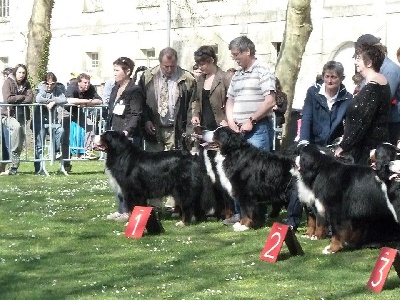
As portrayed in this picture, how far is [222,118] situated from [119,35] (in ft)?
84.8

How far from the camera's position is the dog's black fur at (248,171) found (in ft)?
35.6

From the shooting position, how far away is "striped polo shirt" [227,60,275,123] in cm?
1110

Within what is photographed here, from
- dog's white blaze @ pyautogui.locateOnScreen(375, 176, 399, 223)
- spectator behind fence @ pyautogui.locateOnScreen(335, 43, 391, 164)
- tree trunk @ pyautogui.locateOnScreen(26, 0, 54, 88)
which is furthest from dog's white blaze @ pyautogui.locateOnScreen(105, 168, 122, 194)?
tree trunk @ pyautogui.locateOnScreen(26, 0, 54, 88)

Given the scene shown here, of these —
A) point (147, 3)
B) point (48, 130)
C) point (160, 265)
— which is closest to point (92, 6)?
point (147, 3)

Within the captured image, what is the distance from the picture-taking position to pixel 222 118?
1195 cm

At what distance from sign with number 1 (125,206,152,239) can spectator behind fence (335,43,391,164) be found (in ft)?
7.59

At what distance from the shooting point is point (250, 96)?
11180 mm

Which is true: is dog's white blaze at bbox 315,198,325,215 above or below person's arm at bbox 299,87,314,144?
below

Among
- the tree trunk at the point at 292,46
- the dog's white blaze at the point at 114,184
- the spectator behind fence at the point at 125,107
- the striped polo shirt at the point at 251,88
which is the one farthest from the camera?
the tree trunk at the point at 292,46

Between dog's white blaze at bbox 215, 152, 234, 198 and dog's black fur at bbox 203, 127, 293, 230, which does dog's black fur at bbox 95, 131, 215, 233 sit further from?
Result: dog's black fur at bbox 203, 127, 293, 230

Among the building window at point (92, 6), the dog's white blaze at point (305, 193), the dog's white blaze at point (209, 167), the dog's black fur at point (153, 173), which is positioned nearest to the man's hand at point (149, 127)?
the dog's black fur at point (153, 173)

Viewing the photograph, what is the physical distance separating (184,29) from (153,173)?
23.8 meters

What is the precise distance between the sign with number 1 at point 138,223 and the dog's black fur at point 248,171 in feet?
3.46

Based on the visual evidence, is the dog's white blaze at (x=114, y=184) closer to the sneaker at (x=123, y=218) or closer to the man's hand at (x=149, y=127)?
the sneaker at (x=123, y=218)
